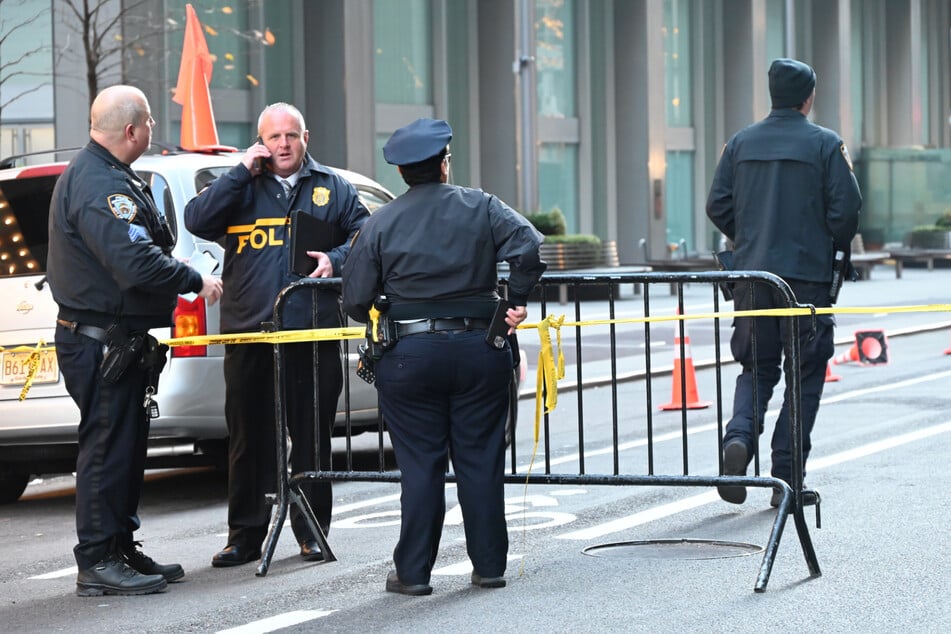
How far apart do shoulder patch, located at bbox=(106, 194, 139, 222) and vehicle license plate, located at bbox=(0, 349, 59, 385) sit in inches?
86.5

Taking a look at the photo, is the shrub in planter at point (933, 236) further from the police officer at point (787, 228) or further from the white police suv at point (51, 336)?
the white police suv at point (51, 336)

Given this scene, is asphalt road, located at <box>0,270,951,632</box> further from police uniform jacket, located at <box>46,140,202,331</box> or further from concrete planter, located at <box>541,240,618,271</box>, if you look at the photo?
concrete planter, located at <box>541,240,618,271</box>

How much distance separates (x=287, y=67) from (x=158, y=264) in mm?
21983

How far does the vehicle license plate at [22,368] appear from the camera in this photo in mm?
8758

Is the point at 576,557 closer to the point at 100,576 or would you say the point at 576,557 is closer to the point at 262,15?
the point at 100,576

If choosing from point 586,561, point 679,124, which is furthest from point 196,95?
point 679,124

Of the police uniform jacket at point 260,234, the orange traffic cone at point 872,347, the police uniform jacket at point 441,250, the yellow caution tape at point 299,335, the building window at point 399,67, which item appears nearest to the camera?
the police uniform jacket at point 441,250

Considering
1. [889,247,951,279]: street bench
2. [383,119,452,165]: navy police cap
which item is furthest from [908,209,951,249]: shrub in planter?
[383,119,452,165]: navy police cap

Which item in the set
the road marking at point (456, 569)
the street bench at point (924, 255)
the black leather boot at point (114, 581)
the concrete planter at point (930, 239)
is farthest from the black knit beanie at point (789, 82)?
the concrete planter at point (930, 239)

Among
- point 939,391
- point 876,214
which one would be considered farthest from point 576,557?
point 876,214

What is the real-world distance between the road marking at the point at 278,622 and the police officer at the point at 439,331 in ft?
1.44

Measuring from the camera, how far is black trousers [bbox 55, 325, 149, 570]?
269 inches

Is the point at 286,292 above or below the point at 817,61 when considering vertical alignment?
below

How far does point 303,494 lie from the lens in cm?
754
